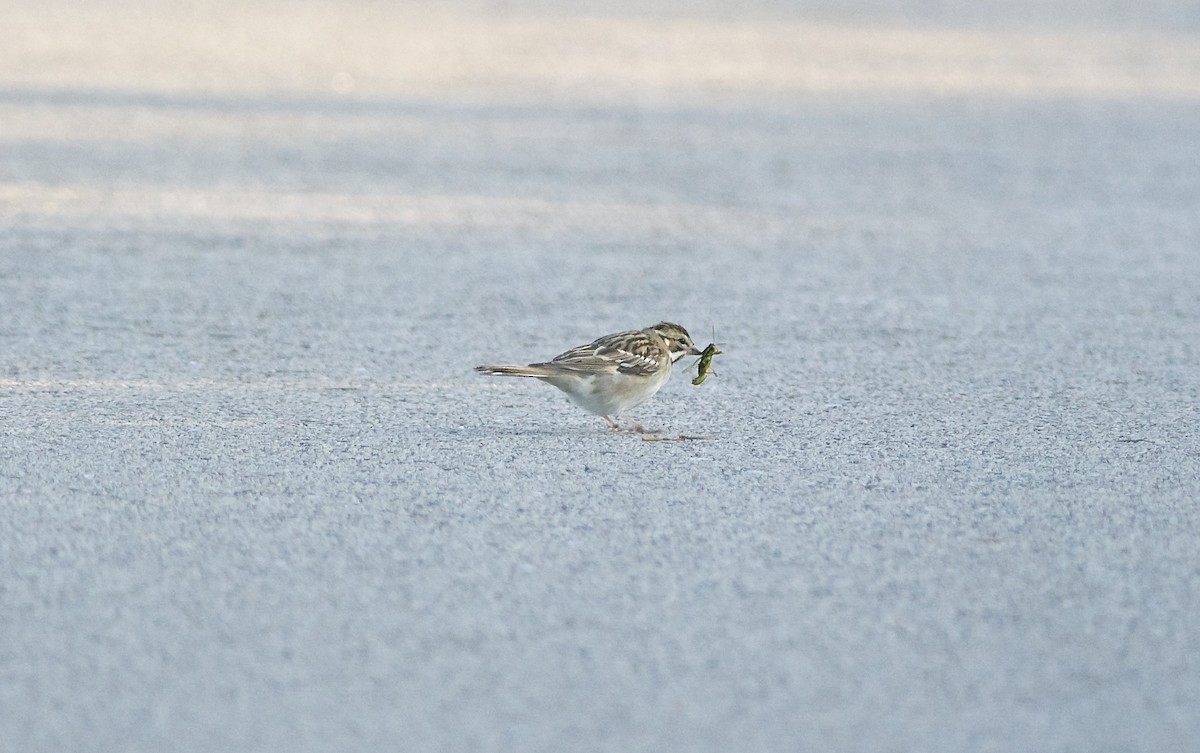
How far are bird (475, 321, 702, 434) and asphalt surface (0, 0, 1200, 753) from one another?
15cm

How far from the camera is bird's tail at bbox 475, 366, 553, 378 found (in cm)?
573

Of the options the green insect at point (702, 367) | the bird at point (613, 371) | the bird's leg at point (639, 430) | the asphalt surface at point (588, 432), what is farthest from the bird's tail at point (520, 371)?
the green insect at point (702, 367)

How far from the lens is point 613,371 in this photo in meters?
6.00

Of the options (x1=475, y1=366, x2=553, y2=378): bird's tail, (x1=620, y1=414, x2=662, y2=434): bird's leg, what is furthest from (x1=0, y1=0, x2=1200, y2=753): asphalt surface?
(x1=475, y1=366, x2=553, y2=378): bird's tail

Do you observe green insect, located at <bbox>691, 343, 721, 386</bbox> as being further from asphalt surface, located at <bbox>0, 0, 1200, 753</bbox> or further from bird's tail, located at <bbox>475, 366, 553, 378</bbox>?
bird's tail, located at <bbox>475, 366, 553, 378</bbox>

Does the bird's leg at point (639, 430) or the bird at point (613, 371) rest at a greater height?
the bird at point (613, 371)

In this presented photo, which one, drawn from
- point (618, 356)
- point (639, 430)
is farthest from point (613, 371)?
point (639, 430)

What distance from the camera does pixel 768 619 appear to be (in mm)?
4422

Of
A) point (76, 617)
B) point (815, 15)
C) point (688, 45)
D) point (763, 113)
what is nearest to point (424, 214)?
point (763, 113)

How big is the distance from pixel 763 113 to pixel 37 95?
5811mm

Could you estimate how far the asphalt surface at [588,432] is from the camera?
4.01 m

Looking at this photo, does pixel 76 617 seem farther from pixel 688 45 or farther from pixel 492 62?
pixel 688 45

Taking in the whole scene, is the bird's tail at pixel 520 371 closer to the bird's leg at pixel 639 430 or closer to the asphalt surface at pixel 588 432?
the asphalt surface at pixel 588 432

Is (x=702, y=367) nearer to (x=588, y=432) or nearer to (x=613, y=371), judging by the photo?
(x=588, y=432)
